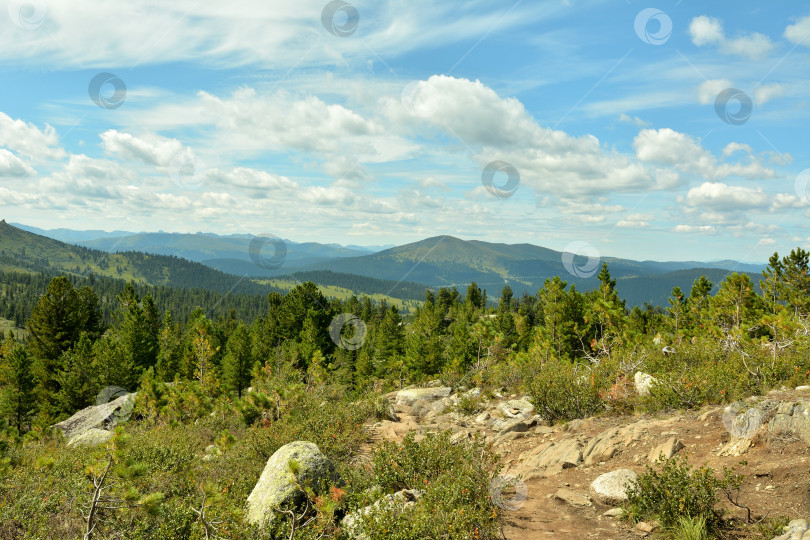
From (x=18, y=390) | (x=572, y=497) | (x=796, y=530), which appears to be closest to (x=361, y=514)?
(x=572, y=497)

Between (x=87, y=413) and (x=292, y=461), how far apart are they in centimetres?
2957

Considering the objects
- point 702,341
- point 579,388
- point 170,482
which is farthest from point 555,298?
point 170,482

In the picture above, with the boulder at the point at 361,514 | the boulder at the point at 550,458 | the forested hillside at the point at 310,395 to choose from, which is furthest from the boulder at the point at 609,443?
the boulder at the point at 361,514

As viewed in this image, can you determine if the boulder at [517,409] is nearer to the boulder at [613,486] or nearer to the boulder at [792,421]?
the boulder at [613,486]

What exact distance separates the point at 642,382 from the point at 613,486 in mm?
7922

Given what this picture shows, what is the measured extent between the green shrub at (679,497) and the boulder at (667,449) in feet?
5.93

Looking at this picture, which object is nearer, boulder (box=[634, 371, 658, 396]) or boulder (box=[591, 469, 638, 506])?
boulder (box=[591, 469, 638, 506])

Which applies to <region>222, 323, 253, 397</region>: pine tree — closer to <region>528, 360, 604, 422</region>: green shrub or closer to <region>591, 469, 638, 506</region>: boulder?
<region>528, 360, 604, 422</region>: green shrub

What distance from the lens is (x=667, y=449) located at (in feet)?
32.4

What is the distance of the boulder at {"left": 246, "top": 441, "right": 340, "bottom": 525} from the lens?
844 centimetres

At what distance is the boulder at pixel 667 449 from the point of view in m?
9.80

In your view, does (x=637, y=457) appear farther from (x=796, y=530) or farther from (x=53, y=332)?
(x=53, y=332)

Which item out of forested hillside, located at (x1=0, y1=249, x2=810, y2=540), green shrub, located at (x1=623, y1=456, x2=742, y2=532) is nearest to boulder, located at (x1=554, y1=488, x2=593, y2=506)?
green shrub, located at (x1=623, y1=456, x2=742, y2=532)

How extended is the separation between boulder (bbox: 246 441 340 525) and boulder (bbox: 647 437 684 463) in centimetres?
739
